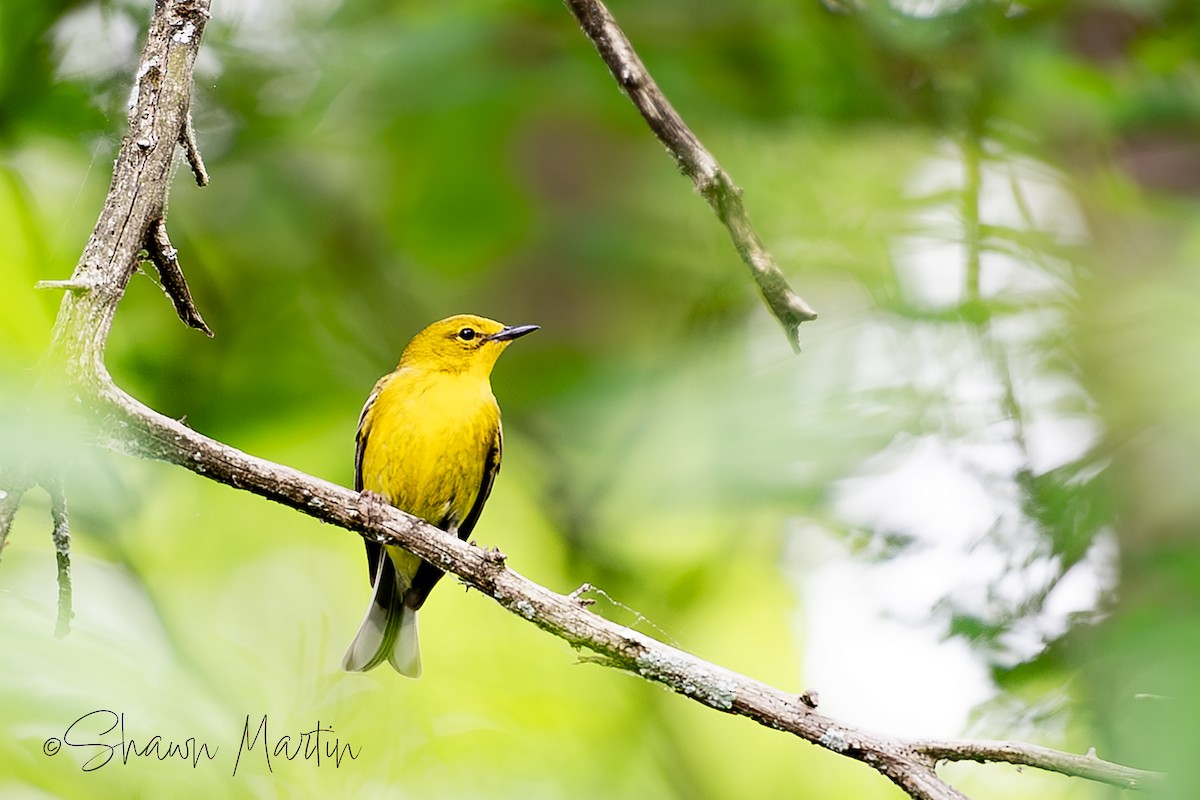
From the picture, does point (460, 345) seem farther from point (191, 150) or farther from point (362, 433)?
point (191, 150)

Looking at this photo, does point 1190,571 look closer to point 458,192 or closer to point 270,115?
point 458,192

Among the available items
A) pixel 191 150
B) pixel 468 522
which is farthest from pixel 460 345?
pixel 191 150

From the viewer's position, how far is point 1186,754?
146cm

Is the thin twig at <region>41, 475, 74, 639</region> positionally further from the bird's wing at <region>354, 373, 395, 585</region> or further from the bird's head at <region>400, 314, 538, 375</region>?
the bird's head at <region>400, 314, 538, 375</region>

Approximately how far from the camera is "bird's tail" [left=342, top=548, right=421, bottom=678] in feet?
13.0

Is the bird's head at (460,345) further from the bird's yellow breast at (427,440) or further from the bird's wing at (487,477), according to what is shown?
the bird's wing at (487,477)

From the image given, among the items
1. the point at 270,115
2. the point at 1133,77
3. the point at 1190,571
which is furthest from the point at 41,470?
the point at 1133,77

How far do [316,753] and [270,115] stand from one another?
260 centimetres

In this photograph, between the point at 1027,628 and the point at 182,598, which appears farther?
the point at 182,598

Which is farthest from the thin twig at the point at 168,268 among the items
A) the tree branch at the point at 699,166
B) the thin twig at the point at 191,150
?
the tree branch at the point at 699,166

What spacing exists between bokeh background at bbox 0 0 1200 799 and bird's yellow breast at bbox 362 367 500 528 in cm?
19

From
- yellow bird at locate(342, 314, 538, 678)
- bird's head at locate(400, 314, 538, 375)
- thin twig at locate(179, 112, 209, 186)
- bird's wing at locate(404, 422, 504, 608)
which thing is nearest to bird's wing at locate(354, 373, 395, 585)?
yellow bird at locate(342, 314, 538, 678)

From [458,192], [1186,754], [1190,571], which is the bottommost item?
[1186,754]

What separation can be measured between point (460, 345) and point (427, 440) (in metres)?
0.45
